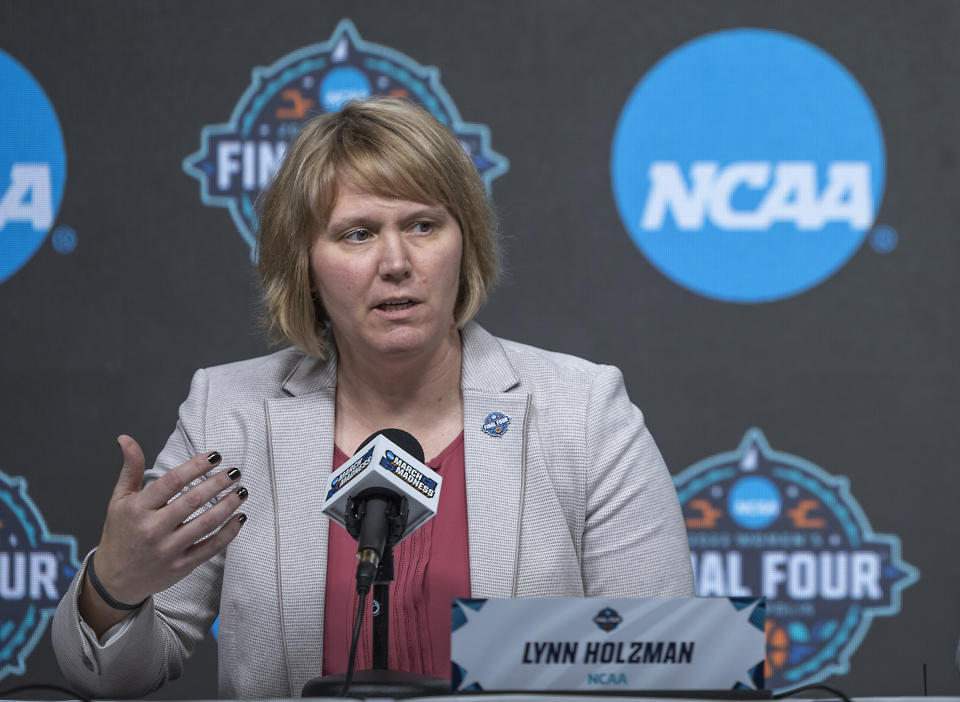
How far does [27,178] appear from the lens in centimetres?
247

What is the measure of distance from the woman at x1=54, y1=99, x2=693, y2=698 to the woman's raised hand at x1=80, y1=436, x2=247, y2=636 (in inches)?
6.5

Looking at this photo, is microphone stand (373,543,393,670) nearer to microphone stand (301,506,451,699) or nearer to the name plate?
microphone stand (301,506,451,699)

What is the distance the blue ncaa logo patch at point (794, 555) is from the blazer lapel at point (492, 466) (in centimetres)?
99

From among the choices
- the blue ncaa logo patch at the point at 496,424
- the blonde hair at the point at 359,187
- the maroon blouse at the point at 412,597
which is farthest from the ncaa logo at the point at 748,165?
the maroon blouse at the point at 412,597

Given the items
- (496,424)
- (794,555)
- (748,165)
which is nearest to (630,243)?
(748,165)

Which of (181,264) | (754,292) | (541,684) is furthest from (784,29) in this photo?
(541,684)

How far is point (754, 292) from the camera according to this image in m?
2.42

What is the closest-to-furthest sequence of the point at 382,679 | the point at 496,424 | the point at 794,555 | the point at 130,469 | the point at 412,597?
the point at 382,679 < the point at 130,469 < the point at 412,597 < the point at 496,424 < the point at 794,555

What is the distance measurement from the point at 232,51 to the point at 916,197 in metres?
1.68

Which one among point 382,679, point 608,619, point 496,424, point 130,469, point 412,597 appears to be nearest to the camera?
point 608,619

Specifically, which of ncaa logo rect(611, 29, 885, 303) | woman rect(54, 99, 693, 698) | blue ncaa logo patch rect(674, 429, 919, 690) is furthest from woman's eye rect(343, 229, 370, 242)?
blue ncaa logo patch rect(674, 429, 919, 690)

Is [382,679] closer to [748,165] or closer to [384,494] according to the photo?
[384,494]

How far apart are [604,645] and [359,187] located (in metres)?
→ 0.78

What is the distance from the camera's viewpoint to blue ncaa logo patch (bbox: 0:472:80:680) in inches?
96.0
